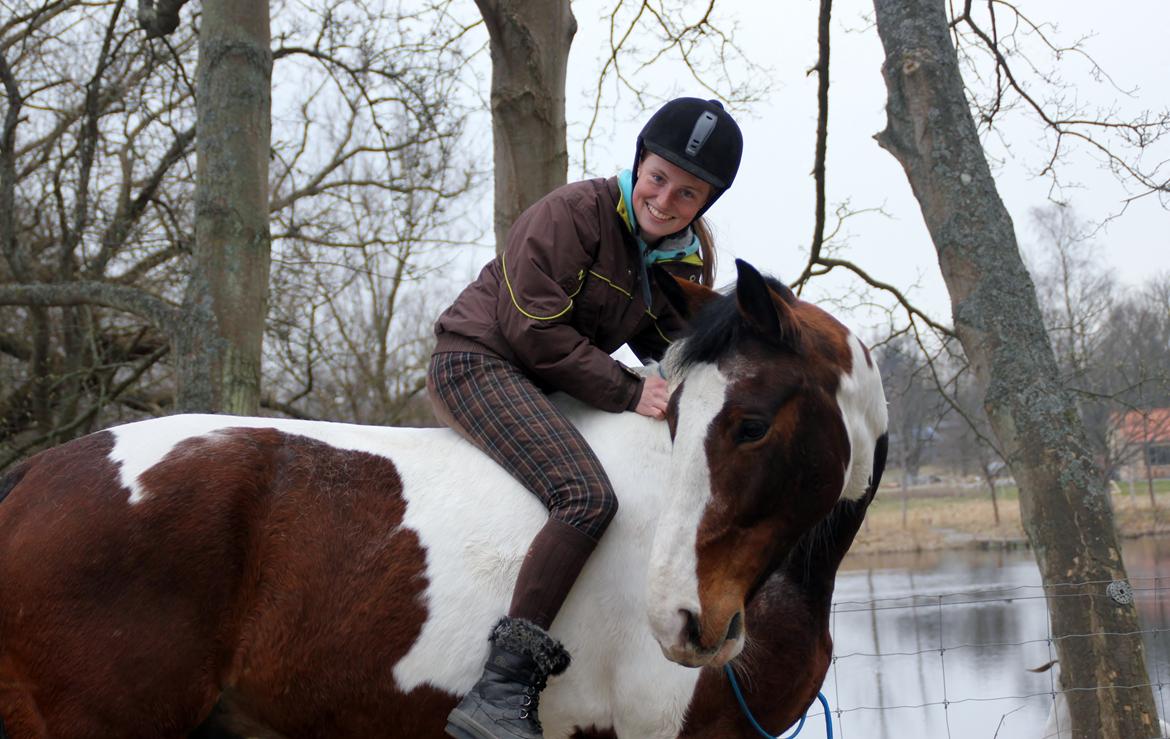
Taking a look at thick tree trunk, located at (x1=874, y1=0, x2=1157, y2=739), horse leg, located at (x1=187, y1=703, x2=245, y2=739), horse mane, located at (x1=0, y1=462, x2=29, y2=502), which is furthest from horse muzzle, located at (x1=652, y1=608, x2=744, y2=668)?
thick tree trunk, located at (x1=874, y1=0, x2=1157, y2=739)

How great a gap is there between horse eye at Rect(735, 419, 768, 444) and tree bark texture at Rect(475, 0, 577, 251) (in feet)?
11.0

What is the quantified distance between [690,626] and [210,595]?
1236 mm

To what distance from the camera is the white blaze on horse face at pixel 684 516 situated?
226cm

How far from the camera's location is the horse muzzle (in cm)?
225

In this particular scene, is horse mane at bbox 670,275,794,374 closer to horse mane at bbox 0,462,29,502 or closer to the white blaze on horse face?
the white blaze on horse face

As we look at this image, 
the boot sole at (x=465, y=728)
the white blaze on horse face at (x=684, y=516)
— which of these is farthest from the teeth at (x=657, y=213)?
the boot sole at (x=465, y=728)

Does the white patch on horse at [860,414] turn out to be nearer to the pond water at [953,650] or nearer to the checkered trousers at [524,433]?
the checkered trousers at [524,433]

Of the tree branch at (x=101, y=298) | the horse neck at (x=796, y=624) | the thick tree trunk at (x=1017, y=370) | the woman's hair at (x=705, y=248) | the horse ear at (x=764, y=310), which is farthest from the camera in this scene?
the tree branch at (x=101, y=298)

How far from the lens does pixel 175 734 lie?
247cm

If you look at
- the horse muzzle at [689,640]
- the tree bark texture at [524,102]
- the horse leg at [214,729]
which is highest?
the tree bark texture at [524,102]

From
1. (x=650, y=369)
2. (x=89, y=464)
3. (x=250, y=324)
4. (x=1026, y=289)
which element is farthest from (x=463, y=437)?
(x=1026, y=289)

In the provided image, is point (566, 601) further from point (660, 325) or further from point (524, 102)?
point (524, 102)

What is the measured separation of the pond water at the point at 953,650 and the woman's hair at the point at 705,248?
1926 millimetres

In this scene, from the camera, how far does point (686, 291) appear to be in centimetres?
284
